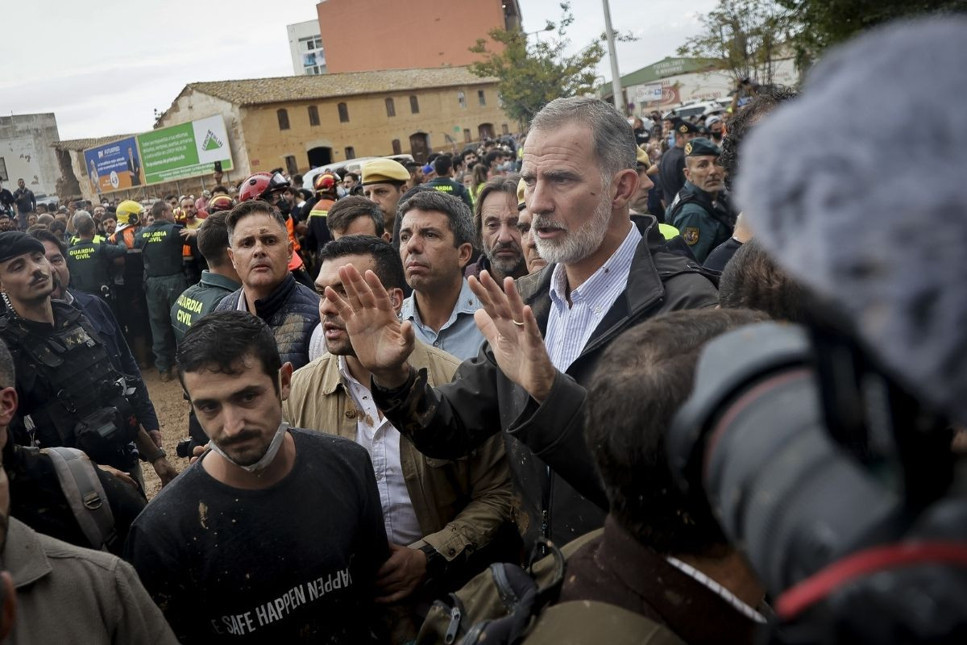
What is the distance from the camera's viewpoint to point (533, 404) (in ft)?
6.16

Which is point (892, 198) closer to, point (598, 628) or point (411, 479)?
point (598, 628)

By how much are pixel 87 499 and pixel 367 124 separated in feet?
140

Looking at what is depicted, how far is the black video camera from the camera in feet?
1.61

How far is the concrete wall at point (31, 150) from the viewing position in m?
38.6

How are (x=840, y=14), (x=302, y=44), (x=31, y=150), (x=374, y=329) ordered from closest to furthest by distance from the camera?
(x=374, y=329) < (x=840, y=14) < (x=31, y=150) < (x=302, y=44)

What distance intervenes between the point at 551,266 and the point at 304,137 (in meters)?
40.3

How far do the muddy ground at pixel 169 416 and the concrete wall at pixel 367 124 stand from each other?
28983mm

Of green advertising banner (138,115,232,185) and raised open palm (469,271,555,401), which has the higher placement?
green advertising banner (138,115,232,185)

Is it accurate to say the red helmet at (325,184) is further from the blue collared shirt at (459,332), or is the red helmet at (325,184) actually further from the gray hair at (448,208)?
the blue collared shirt at (459,332)

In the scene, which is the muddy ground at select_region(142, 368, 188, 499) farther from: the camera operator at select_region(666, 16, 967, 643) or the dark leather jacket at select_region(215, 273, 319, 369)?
the camera operator at select_region(666, 16, 967, 643)

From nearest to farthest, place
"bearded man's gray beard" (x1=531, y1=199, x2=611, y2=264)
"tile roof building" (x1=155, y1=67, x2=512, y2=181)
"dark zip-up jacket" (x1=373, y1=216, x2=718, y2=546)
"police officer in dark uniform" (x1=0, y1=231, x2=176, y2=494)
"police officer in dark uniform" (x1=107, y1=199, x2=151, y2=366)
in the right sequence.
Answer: "dark zip-up jacket" (x1=373, y1=216, x2=718, y2=546) → "bearded man's gray beard" (x1=531, y1=199, x2=611, y2=264) → "police officer in dark uniform" (x1=0, y1=231, x2=176, y2=494) → "police officer in dark uniform" (x1=107, y1=199, x2=151, y2=366) → "tile roof building" (x1=155, y1=67, x2=512, y2=181)

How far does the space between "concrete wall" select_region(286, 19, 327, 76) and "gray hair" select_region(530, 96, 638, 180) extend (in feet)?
265

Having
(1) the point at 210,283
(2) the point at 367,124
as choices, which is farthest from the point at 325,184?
(2) the point at 367,124

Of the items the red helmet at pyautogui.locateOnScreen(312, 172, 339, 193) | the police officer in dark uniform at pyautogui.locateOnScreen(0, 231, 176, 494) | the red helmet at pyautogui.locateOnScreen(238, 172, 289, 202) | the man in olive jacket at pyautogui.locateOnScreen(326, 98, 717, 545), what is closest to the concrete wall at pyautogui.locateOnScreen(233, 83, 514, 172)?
the red helmet at pyautogui.locateOnScreen(312, 172, 339, 193)
